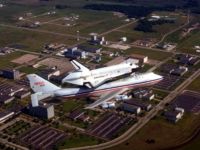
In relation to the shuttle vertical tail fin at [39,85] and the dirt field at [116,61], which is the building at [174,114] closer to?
the shuttle vertical tail fin at [39,85]

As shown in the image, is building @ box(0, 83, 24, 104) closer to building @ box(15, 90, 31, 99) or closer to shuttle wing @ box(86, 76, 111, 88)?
building @ box(15, 90, 31, 99)

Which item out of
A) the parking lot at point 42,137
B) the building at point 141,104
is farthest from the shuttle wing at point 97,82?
the parking lot at point 42,137

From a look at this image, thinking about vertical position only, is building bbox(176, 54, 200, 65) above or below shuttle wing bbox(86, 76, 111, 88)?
below

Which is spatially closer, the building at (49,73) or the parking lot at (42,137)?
the parking lot at (42,137)

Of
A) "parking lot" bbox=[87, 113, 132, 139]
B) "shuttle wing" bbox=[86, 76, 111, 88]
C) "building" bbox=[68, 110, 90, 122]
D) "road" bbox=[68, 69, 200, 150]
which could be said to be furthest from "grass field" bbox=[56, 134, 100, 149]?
"shuttle wing" bbox=[86, 76, 111, 88]

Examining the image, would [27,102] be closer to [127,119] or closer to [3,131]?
[3,131]

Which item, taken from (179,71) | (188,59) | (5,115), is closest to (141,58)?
(179,71)

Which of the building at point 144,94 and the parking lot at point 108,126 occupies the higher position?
the building at point 144,94

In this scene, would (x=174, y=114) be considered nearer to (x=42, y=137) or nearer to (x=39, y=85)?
(x=42, y=137)
